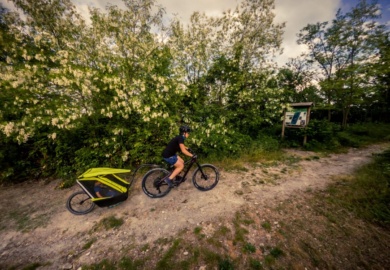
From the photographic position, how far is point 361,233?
3.50 metres

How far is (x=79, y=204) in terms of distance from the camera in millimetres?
4977

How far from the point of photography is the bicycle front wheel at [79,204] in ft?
15.3

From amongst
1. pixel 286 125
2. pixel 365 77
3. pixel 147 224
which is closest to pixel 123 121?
pixel 147 224

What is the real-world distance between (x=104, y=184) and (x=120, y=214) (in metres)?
1.06

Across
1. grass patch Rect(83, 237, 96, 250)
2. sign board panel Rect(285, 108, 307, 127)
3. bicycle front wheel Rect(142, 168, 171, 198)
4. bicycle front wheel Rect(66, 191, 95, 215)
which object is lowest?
grass patch Rect(83, 237, 96, 250)

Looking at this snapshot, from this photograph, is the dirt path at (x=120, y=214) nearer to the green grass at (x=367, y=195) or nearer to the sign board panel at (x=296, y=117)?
the green grass at (x=367, y=195)

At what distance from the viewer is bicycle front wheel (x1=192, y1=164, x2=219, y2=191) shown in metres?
5.56

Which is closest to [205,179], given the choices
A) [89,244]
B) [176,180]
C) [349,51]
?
[176,180]

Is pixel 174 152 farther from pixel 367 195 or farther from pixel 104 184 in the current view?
pixel 367 195

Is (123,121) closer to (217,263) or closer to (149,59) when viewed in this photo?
(149,59)

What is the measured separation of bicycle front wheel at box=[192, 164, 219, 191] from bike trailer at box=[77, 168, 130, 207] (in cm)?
244

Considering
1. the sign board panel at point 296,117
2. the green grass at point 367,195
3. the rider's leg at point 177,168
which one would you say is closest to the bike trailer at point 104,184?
the rider's leg at point 177,168

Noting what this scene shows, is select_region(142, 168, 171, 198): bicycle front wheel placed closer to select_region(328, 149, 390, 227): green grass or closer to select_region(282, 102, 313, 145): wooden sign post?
select_region(328, 149, 390, 227): green grass

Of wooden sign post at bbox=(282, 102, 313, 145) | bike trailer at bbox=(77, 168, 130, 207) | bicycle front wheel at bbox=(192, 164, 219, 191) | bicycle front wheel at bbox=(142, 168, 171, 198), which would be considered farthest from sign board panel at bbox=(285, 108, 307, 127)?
bike trailer at bbox=(77, 168, 130, 207)
